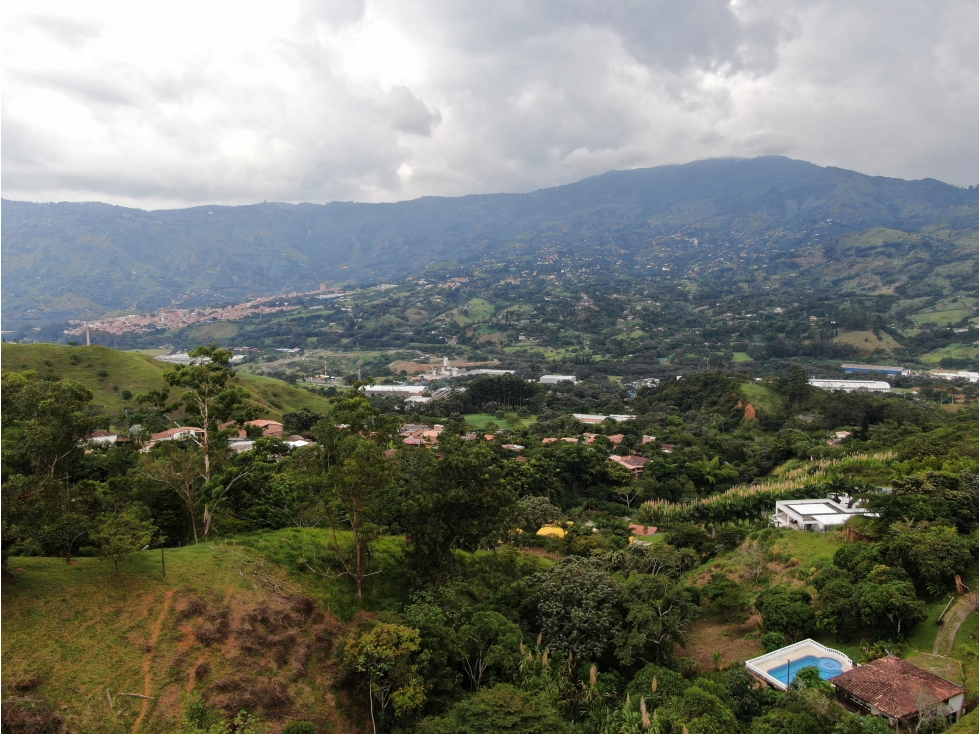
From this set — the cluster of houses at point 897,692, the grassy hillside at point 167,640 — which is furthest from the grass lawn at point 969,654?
the grassy hillside at point 167,640

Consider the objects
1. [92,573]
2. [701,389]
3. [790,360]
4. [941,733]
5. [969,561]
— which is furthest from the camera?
[790,360]

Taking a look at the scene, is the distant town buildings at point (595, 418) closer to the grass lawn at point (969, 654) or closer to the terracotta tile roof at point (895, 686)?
the grass lawn at point (969, 654)

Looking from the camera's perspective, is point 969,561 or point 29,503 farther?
point 969,561

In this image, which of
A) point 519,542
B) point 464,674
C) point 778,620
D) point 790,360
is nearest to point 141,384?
point 519,542

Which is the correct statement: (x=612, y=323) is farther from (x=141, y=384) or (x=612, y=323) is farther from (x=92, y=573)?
→ (x=92, y=573)

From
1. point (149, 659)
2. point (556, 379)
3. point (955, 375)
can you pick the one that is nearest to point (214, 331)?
point (556, 379)

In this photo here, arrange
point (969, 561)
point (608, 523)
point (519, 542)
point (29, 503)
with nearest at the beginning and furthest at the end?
point (29, 503), point (969, 561), point (519, 542), point (608, 523)

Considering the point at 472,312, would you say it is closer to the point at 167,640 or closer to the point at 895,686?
the point at 167,640
